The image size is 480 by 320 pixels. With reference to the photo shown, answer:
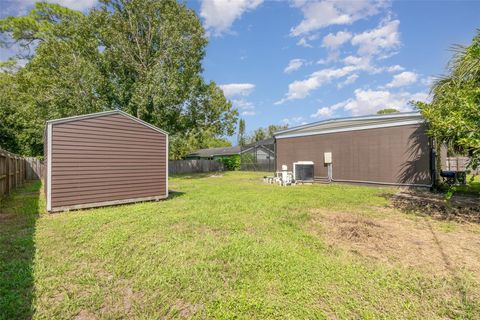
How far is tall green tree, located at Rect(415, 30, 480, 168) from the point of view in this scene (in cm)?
446

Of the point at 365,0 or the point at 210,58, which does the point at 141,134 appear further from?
the point at 210,58

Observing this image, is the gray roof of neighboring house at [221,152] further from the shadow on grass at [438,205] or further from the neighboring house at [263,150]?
the shadow on grass at [438,205]

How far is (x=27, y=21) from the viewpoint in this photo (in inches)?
687

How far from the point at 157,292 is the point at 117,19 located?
1693 cm

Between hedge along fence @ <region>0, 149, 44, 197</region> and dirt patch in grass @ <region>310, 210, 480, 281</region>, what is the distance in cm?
953

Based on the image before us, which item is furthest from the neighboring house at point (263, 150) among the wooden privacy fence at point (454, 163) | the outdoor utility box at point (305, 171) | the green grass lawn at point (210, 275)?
the green grass lawn at point (210, 275)

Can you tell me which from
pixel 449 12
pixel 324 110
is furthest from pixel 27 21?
pixel 324 110

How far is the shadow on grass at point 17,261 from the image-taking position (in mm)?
2209

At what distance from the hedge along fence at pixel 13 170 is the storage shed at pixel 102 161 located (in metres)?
2.41

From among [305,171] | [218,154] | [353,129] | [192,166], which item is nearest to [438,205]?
[353,129]

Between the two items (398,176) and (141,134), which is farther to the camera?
(398,176)

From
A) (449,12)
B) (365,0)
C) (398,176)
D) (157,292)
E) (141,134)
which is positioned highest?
(365,0)

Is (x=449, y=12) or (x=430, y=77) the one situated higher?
(x=449, y=12)

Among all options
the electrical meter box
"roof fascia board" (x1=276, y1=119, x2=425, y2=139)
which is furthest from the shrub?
the electrical meter box
